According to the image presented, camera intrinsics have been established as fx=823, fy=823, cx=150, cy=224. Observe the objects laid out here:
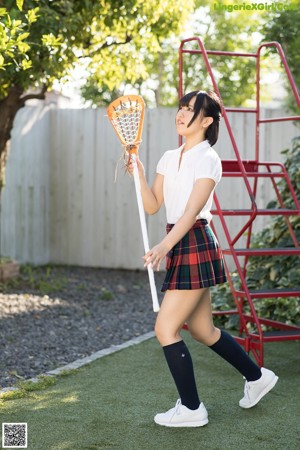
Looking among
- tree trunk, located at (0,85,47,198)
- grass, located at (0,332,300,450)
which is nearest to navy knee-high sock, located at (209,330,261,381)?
grass, located at (0,332,300,450)

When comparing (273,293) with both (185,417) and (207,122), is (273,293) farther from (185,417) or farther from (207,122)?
(207,122)

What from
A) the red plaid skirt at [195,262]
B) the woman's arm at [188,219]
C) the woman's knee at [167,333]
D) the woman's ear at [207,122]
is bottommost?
the woman's knee at [167,333]

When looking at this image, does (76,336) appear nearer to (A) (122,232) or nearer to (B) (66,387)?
(B) (66,387)

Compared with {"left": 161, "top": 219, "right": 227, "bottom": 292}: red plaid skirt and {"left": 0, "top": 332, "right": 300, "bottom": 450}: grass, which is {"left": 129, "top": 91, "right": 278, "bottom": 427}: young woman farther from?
{"left": 0, "top": 332, "right": 300, "bottom": 450}: grass

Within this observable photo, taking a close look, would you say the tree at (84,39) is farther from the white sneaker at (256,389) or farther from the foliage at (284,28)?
the white sneaker at (256,389)

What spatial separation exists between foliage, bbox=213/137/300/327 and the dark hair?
2413 millimetres

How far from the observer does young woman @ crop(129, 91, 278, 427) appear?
363 centimetres

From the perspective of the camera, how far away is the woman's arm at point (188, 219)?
3512mm

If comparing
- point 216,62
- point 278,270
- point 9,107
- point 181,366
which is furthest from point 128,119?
point 216,62

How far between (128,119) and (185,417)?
139cm

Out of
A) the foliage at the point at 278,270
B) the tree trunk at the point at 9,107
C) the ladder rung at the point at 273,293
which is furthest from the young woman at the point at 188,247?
the tree trunk at the point at 9,107

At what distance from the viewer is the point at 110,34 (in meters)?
7.57

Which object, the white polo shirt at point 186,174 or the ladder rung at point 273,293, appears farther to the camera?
the ladder rung at point 273,293

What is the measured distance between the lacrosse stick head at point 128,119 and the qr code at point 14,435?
134 centimetres
